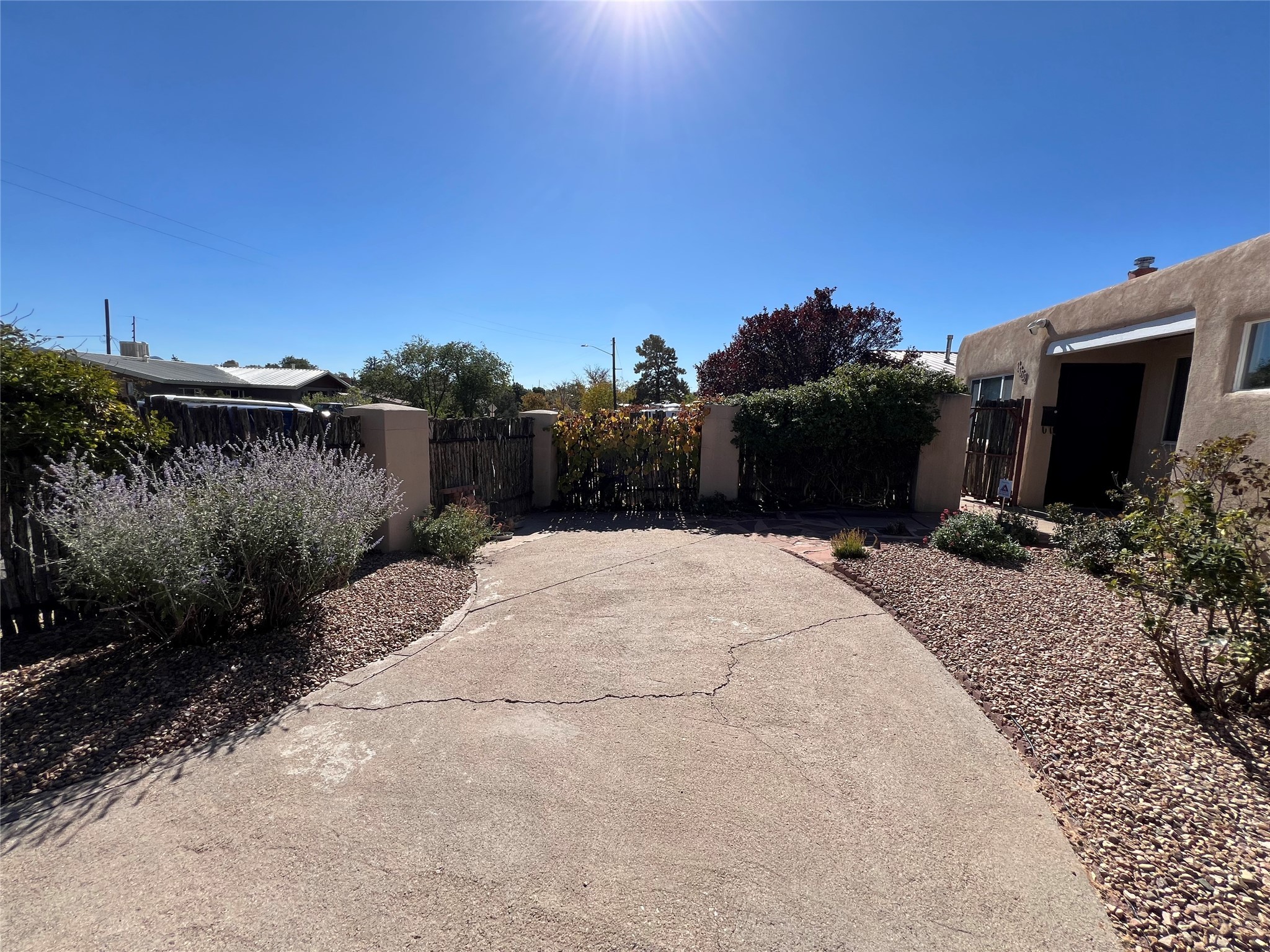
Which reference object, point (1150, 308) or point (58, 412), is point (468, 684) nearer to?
point (58, 412)

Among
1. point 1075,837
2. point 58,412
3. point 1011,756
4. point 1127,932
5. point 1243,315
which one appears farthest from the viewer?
point 1243,315

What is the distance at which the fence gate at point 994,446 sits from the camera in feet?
30.5

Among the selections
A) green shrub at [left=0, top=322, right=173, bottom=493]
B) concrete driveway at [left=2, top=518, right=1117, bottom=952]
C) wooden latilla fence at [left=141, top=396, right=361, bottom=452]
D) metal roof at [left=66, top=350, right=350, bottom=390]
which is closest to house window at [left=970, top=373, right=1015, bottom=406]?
concrete driveway at [left=2, top=518, right=1117, bottom=952]

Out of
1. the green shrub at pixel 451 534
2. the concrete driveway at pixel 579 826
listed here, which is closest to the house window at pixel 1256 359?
the concrete driveway at pixel 579 826

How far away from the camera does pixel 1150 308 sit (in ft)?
22.3

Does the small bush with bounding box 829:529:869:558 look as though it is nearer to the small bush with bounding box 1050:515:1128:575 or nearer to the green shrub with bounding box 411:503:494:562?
the small bush with bounding box 1050:515:1128:575

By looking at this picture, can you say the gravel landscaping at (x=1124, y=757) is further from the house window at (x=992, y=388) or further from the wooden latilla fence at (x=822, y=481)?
the house window at (x=992, y=388)

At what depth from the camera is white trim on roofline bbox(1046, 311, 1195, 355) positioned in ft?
20.8

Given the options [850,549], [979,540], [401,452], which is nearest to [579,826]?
[850,549]

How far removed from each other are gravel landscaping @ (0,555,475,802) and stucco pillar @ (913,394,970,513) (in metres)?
7.77

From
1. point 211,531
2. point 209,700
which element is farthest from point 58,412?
point 209,700

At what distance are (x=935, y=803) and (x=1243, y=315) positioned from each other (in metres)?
6.24

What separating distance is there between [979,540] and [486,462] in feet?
20.5

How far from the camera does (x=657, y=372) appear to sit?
41.3m
